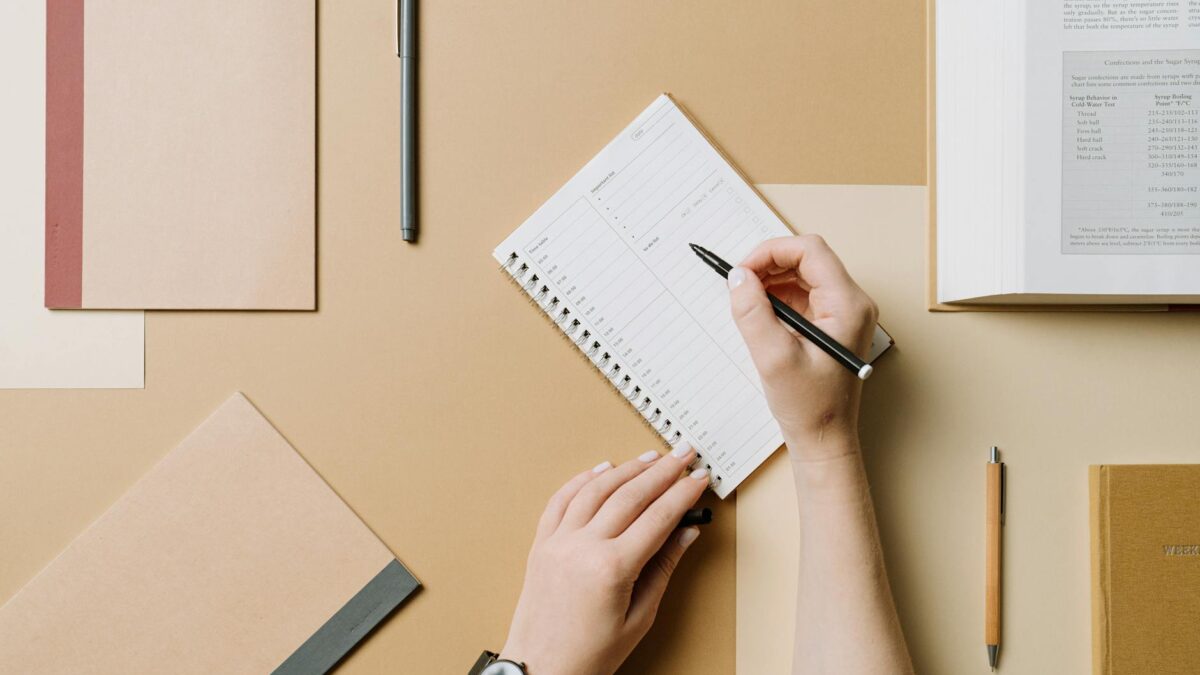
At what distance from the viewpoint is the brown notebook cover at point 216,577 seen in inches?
25.9

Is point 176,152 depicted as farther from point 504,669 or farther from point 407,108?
point 504,669

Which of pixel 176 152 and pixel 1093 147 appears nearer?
pixel 1093 147

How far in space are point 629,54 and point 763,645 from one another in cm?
60

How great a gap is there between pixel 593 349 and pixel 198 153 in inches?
17.1

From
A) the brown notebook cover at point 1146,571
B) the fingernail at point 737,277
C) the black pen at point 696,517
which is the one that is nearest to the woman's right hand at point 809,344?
the fingernail at point 737,277

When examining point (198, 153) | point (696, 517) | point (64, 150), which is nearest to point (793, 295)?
point (696, 517)

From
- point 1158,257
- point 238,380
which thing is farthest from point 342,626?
point 1158,257

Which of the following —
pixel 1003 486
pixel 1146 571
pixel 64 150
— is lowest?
pixel 1146 571

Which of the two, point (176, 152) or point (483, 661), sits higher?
point (176, 152)

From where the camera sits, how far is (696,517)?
66 cm

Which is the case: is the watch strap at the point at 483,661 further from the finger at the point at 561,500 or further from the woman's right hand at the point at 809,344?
the woman's right hand at the point at 809,344

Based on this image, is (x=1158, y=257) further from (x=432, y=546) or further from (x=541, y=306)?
(x=432, y=546)

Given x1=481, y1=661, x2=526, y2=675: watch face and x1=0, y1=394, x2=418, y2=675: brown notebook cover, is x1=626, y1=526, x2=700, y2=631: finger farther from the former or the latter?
x1=0, y1=394, x2=418, y2=675: brown notebook cover

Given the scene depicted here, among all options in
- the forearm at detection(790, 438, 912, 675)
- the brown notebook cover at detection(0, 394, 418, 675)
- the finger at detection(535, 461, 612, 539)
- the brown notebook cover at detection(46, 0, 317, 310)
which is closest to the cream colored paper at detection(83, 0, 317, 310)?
the brown notebook cover at detection(46, 0, 317, 310)
